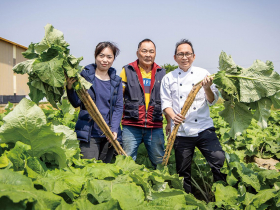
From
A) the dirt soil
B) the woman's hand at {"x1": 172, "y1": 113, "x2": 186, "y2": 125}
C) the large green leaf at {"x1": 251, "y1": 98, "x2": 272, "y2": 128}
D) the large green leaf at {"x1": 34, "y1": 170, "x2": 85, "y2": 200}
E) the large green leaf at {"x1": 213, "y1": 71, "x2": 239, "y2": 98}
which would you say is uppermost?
the large green leaf at {"x1": 213, "y1": 71, "x2": 239, "y2": 98}

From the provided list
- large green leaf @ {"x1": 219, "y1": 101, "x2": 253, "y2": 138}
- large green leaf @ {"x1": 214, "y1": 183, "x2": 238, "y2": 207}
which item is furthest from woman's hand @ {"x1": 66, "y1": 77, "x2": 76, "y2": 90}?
large green leaf @ {"x1": 214, "y1": 183, "x2": 238, "y2": 207}

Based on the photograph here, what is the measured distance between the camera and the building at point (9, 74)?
62.3ft

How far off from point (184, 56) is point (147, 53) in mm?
540

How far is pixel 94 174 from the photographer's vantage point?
1.61 m

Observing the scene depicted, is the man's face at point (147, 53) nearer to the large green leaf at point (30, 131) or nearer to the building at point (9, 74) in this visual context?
the large green leaf at point (30, 131)

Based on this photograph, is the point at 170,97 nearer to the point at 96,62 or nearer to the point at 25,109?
the point at 96,62

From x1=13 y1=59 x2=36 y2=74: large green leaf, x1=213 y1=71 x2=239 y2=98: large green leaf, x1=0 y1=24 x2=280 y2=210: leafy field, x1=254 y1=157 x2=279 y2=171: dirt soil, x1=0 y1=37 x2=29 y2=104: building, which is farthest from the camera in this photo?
x1=0 y1=37 x2=29 y2=104: building

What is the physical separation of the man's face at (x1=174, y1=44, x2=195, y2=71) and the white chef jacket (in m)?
0.09

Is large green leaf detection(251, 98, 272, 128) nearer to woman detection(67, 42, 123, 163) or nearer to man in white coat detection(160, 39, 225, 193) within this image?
man in white coat detection(160, 39, 225, 193)

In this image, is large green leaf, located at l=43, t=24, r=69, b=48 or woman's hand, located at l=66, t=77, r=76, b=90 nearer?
large green leaf, located at l=43, t=24, r=69, b=48

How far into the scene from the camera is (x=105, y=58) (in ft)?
9.59

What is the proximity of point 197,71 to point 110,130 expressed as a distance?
1.27 metres

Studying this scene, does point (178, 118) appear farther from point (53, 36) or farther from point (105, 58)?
point (53, 36)

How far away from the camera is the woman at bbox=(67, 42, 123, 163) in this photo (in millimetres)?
2822
